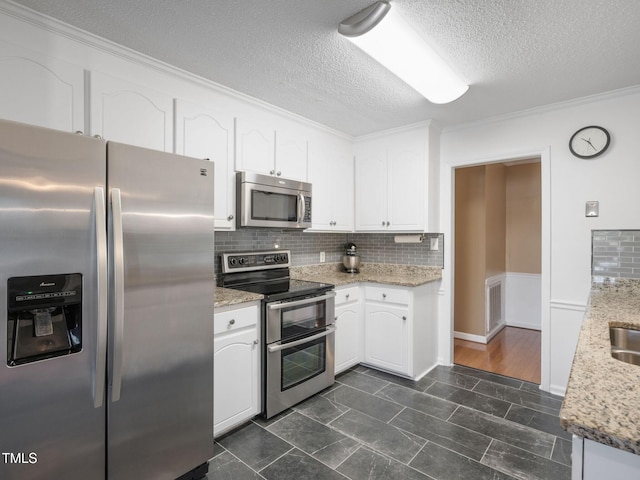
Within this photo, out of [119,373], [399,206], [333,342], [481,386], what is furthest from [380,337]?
[119,373]

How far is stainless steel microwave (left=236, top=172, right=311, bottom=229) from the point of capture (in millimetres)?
2473

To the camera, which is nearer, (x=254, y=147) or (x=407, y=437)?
(x=407, y=437)

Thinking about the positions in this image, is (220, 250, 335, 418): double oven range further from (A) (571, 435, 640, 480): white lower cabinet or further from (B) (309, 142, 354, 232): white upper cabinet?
(A) (571, 435, 640, 480): white lower cabinet

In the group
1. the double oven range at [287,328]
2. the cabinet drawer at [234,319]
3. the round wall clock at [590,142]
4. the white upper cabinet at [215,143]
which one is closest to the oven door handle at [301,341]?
the double oven range at [287,328]

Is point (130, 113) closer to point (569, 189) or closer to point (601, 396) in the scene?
point (601, 396)

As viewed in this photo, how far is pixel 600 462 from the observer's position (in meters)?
0.70

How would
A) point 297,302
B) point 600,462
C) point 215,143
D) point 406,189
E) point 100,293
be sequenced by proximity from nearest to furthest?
point 600,462, point 100,293, point 215,143, point 297,302, point 406,189

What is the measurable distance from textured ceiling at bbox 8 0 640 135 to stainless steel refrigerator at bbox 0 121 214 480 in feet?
2.38

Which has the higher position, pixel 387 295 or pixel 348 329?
pixel 387 295

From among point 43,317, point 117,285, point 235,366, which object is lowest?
point 235,366

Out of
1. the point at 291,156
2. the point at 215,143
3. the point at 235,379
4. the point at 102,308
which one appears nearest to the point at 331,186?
the point at 291,156

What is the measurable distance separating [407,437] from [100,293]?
196 cm

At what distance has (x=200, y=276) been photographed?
5.71 ft

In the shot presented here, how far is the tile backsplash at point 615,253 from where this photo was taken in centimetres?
244
